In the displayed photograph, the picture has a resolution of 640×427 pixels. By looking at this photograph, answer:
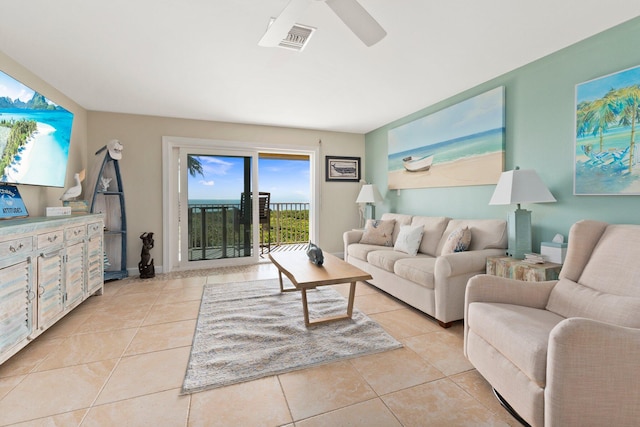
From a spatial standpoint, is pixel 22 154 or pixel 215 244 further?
pixel 215 244

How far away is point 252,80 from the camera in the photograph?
2938 mm

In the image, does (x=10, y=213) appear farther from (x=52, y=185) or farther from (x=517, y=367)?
(x=517, y=367)

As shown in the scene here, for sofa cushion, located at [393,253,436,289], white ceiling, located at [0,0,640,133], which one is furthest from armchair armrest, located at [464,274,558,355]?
white ceiling, located at [0,0,640,133]

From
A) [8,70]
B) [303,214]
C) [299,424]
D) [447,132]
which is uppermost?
[8,70]

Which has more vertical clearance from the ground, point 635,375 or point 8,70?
point 8,70

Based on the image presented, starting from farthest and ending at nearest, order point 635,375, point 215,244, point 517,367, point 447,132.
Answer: point 215,244 < point 447,132 < point 517,367 < point 635,375

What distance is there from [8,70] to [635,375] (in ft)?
15.1

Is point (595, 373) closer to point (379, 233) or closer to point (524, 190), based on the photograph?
point (524, 190)

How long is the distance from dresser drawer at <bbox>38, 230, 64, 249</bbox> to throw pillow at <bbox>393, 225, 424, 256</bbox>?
336 cm

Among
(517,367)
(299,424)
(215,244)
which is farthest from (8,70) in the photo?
(517,367)

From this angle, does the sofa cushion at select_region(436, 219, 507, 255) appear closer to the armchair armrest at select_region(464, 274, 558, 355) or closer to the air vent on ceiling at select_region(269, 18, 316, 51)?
the armchair armrest at select_region(464, 274, 558, 355)

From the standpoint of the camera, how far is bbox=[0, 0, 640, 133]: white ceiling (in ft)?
6.07

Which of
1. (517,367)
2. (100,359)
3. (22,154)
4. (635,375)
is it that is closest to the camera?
(635,375)

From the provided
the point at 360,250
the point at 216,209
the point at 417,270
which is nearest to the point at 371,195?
the point at 360,250
